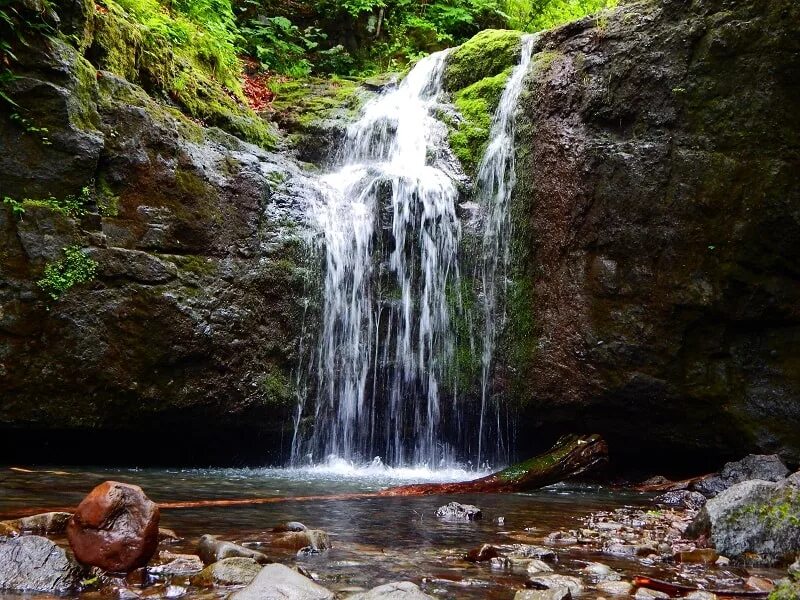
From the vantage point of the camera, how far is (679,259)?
752 cm

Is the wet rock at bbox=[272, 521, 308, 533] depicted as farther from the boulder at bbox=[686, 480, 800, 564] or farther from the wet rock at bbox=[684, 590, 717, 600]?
the boulder at bbox=[686, 480, 800, 564]

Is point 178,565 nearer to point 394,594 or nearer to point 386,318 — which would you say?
point 394,594

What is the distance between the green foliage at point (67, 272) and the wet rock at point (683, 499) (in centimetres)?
610

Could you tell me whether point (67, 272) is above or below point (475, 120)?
below

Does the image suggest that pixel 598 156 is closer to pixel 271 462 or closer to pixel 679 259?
pixel 679 259

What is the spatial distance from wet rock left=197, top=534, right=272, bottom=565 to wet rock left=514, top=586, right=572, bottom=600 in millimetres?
1134

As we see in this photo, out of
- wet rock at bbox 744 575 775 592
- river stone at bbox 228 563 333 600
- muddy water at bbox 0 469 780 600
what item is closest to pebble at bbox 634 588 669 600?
muddy water at bbox 0 469 780 600

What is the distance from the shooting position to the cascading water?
8.14 meters

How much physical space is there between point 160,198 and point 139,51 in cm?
219

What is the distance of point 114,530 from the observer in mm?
2602

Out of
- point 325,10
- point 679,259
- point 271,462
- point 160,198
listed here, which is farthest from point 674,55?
point 325,10

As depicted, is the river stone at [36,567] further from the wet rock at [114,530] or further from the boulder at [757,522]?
the boulder at [757,522]

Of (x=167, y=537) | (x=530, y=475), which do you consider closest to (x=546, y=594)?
(x=167, y=537)

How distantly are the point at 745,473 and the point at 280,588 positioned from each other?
5980 millimetres
